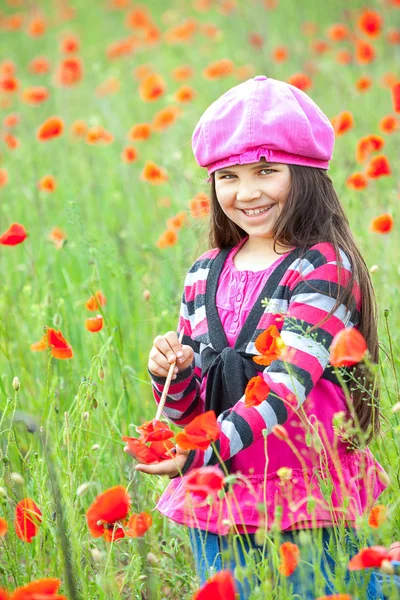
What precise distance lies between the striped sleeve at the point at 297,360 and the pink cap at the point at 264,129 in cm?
23

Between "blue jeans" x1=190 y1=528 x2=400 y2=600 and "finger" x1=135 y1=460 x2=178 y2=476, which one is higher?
"finger" x1=135 y1=460 x2=178 y2=476

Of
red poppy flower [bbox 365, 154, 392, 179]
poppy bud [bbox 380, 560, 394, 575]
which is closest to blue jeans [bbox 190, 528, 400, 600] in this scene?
poppy bud [bbox 380, 560, 394, 575]

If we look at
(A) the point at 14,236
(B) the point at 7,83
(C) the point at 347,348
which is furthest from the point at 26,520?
(B) the point at 7,83

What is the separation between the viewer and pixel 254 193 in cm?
187

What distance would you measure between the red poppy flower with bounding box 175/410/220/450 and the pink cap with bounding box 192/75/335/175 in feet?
2.16

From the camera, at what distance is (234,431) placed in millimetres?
1674

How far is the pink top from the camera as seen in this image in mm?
1745

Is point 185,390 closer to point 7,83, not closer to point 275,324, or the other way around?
point 275,324

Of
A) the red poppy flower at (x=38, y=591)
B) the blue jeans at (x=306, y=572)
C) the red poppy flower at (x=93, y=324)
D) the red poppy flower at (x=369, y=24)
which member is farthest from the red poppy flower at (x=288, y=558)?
the red poppy flower at (x=369, y=24)

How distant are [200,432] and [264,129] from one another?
707 mm

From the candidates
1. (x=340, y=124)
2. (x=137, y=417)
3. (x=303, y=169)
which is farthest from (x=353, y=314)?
(x=340, y=124)

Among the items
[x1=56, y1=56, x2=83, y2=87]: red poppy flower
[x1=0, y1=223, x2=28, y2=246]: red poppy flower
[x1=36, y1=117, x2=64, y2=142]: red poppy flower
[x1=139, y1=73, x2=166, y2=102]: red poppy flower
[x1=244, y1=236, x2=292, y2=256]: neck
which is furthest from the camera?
[x1=56, y1=56, x2=83, y2=87]: red poppy flower

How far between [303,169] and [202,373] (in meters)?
0.49

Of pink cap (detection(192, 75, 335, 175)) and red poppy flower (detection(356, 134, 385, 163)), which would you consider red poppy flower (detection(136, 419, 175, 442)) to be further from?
red poppy flower (detection(356, 134, 385, 163))
